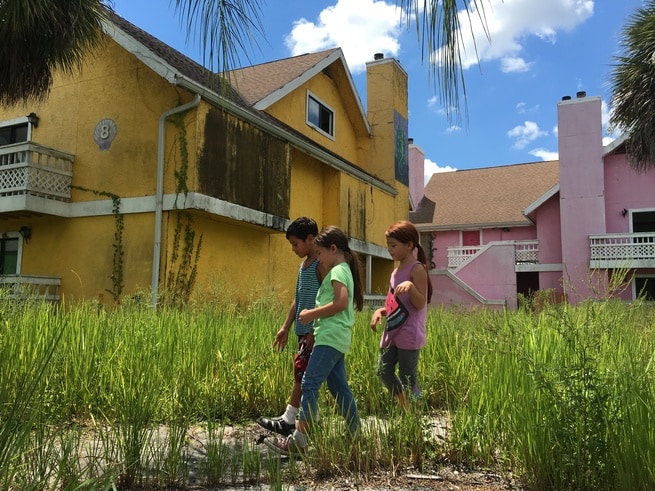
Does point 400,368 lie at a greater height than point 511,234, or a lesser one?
lesser

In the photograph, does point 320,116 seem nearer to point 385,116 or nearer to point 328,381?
point 385,116

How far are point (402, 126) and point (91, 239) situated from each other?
1259 cm

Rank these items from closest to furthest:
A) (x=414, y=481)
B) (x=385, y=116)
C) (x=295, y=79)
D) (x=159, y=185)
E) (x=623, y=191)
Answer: (x=414, y=481)
(x=159, y=185)
(x=295, y=79)
(x=385, y=116)
(x=623, y=191)

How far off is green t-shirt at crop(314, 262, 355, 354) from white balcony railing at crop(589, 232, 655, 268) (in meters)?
19.5

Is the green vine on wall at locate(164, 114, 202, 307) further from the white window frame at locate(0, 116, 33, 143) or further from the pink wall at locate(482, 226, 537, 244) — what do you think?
the pink wall at locate(482, 226, 537, 244)

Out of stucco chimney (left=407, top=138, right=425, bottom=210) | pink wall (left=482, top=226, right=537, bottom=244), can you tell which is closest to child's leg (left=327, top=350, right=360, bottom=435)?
pink wall (left=482, top=226, right=537, bottom=244)

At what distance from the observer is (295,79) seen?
15234mm

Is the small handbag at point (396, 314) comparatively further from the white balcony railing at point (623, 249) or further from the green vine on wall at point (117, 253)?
the white balcony railing at point (623, 249)

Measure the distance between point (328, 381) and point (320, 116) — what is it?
1499cm

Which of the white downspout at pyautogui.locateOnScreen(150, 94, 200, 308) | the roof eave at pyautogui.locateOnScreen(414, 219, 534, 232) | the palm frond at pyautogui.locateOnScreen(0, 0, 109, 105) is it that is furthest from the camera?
the roof eave at pyautogui.locateOnScreen(414, 219, 534, 232)

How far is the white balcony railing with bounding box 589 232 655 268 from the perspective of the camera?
20.5m

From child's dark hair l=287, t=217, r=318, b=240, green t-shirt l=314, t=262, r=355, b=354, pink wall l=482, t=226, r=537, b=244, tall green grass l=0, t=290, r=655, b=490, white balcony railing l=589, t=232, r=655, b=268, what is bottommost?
tall green grass l=0, t=290, r=655, b=490

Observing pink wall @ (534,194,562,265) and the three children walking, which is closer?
the three children walking

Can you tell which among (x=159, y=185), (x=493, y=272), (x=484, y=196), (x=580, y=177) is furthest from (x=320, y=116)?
(x=484, y=196)
